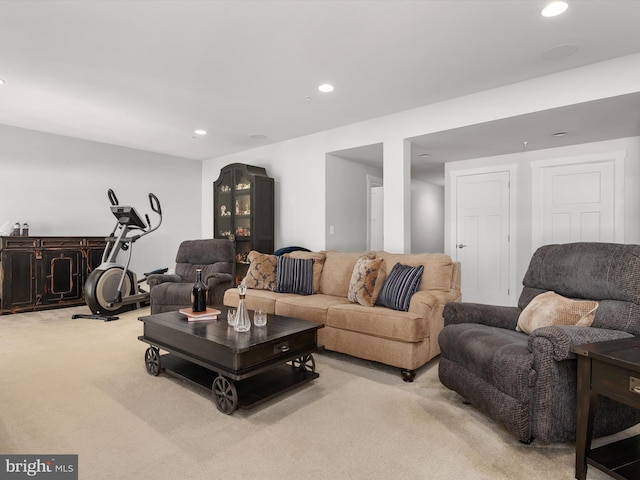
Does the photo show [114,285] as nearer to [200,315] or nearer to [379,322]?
[200,315]

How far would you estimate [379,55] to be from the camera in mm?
2963

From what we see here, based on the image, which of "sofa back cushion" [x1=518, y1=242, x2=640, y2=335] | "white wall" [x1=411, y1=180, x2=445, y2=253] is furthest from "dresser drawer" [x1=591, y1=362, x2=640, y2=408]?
"white wall" [x1=411, y1=180, x2=445, y2=253]

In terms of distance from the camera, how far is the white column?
4297 millimetres

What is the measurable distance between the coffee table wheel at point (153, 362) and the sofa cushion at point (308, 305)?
115 centimetres

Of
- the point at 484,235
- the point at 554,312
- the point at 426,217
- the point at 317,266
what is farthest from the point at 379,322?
the point at 426,217

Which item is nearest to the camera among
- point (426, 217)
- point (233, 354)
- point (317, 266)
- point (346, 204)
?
point (233, 354)

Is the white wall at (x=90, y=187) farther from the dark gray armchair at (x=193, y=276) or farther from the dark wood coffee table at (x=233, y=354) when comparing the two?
the dark wood coffee table at (x=233, y=354)

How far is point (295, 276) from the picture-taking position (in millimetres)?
3834

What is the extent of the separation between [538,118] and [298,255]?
2.82 meters

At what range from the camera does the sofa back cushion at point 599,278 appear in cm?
192

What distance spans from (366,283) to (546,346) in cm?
→ 160

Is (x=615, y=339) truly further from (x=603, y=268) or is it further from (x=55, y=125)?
(x=55, y=125)

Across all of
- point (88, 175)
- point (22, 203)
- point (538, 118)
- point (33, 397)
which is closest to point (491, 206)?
point (538, 118)

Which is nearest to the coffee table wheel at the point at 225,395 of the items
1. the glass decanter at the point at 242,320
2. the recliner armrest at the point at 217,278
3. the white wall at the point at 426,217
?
the glass decanter at the point at 242,320
